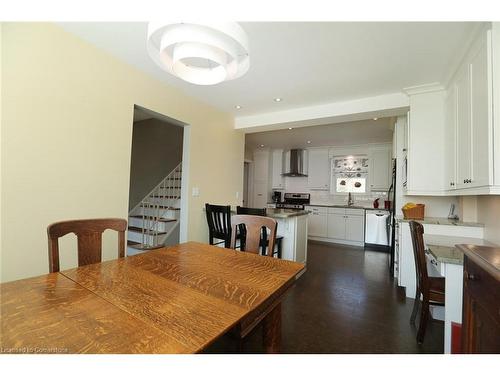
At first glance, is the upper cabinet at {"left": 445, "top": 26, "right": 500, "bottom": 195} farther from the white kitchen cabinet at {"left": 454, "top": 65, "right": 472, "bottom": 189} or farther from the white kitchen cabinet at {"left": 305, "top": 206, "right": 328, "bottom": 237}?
the white kitchen cabinet at {"left": 305, "top": 206, "right": 328, "bottom": 237}

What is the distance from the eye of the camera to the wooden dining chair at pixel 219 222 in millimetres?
2577

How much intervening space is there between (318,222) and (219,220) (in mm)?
3437

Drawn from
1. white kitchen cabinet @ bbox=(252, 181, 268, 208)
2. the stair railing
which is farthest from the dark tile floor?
white kitchen cabinet @ bbox=(252, 181, 268, 208)

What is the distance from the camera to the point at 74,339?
58 cm

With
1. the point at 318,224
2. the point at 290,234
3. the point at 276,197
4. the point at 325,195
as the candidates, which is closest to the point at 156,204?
the point at 290,234

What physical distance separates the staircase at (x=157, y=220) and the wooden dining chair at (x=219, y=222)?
3.11 ft

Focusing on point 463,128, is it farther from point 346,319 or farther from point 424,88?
point 346,319

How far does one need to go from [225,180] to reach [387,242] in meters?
3.60

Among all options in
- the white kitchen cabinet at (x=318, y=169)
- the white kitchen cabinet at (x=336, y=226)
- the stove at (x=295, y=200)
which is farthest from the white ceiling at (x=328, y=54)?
the stove at (x=295, y=200)

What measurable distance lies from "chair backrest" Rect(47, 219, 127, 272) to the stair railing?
201cm

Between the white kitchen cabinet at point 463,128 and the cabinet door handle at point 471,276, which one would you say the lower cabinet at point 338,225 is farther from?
the cabinet door handle at point 471,276

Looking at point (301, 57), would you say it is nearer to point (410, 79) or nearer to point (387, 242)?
point (410, 79)

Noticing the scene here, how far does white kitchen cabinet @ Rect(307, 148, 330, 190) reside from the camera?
5891 mm
